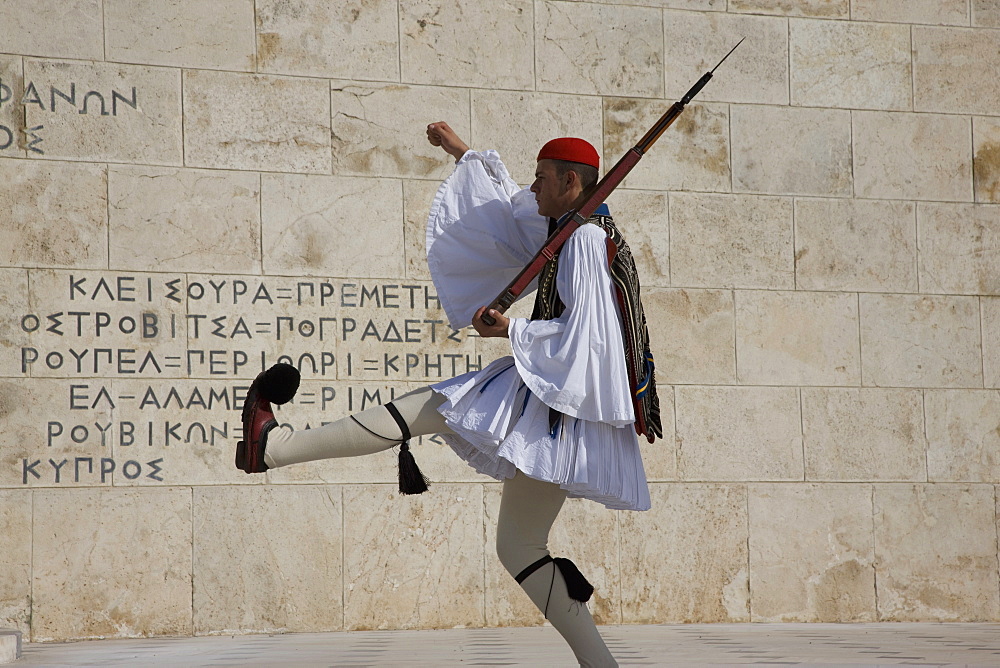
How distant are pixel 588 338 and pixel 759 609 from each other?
12.5ft

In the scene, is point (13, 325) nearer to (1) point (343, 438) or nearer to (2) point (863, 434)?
(1) point (343, 438)

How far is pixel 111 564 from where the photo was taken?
22.6 ft

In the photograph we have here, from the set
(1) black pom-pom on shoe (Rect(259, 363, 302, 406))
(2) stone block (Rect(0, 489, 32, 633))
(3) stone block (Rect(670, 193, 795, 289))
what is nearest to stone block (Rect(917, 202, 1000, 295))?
(3) stone block (Rect(670, 193, 795, 289))

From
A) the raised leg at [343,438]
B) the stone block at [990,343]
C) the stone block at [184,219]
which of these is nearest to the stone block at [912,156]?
the stone block at [990,343]

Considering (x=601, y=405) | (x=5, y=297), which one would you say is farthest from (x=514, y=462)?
(x=5, y=297)

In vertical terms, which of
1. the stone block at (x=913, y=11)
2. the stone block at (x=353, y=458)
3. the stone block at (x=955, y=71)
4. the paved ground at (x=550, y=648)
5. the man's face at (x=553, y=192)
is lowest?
the paved ground at (x=550, y=648)

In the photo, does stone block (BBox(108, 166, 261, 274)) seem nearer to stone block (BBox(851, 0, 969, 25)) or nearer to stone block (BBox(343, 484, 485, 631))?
stone block (BBox(343, 484, 485, 631))

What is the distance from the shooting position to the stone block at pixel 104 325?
696 centimetres

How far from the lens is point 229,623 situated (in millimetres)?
6996

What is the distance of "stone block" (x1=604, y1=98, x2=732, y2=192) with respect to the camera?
7.87m

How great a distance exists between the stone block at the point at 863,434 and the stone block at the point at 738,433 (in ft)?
0.34

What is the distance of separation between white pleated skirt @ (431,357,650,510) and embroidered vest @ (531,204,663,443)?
0.38 feet

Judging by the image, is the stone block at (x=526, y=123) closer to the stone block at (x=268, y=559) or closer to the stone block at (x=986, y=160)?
the stone block at (x=268, y=559)

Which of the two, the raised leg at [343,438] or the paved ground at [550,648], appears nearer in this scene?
the raised leg at [343,438]
